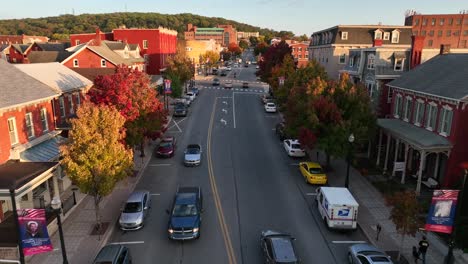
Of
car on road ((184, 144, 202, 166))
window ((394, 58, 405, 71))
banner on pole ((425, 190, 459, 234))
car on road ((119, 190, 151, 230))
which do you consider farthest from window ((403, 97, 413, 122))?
car on road ((119, 190, 151, 230))

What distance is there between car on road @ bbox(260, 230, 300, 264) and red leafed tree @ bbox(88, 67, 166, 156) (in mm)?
13940

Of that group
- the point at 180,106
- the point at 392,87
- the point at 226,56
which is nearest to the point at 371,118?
the point at 392,87

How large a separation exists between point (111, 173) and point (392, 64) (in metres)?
29.2

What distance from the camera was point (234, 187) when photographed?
1043 inches

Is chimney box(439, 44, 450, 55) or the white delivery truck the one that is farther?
chimney box(439, 44, 450, 55)

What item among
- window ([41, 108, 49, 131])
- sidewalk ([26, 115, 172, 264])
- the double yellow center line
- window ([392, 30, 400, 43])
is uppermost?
window ([392, 30, 400, 43])

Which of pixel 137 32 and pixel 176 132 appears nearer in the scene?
pixel 176 132

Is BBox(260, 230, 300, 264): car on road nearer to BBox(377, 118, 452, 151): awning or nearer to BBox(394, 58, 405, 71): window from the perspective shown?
BBox(377, 118, 452, 151): awning

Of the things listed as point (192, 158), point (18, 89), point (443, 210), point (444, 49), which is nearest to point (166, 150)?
point (192, 158)

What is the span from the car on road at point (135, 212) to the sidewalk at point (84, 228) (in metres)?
1.09

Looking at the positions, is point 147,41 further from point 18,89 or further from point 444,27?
point 444,27

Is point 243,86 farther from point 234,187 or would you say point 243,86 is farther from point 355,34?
point 234,187

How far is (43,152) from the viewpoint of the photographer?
76.4 feet

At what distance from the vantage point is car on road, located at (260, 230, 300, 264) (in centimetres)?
1581
